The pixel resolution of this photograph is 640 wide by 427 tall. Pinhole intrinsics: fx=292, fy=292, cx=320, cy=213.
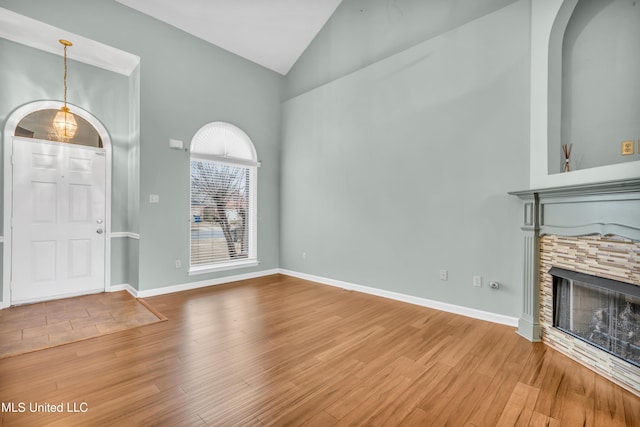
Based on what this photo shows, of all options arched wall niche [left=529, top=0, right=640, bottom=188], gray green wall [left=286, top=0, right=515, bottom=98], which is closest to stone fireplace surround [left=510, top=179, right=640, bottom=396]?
arched wall niche [left=529, top=0, right=640, bottom=188]

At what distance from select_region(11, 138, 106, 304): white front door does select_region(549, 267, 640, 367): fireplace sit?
570 cm

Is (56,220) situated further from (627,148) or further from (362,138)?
(627,148)

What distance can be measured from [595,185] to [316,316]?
279 centimetres

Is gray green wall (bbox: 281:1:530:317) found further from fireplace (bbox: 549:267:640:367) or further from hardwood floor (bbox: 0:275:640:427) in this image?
hardwood floor (bbox: 0:275:640:427)

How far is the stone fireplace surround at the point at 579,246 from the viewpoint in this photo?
2.07m

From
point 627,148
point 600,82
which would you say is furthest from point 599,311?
point 600,82

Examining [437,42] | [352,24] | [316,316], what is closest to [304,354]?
[316,316]

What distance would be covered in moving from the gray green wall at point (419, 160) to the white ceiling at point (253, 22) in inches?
13.0

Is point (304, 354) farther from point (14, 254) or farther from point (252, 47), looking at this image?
point (252, 47)

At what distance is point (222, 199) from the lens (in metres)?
5.04

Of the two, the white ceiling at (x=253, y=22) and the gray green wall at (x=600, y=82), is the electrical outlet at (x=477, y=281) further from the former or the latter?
the white ceiling at (x=253, y=22)

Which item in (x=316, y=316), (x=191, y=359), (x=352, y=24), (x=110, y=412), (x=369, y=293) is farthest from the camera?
(x=352, y=24)

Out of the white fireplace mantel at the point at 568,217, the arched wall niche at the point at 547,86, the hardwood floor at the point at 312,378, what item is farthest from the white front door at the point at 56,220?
the arched wall niche at the point at 547,86

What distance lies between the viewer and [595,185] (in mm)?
2186
